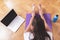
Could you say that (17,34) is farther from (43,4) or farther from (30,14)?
(43,4)

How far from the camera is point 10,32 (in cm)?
129

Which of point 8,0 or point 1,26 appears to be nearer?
point 1,26

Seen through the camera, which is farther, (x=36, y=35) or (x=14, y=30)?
(x=14, y=30)

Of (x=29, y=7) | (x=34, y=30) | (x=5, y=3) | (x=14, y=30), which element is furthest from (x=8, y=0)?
(x=34, y=30)

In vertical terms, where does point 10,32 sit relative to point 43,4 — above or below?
below

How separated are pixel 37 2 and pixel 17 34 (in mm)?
383

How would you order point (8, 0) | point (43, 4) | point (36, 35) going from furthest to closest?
point (8, 0) → point (43, 4) → point (36, 35)

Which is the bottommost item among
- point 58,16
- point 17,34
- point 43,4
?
point 17,34

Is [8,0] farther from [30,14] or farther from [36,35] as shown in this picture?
[36,35]

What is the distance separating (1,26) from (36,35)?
0.36 m

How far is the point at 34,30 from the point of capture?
1.21m

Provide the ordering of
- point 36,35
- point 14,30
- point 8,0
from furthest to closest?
point 8,0
point 14,30
point 36,35

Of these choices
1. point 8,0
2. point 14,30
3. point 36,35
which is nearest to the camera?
point 36,35

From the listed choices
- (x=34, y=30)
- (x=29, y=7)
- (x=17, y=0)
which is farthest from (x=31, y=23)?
(x=17, y=0)
